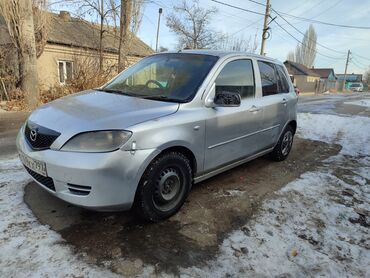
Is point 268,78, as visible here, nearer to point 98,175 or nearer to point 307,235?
point 307,235

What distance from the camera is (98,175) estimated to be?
8.69 ft

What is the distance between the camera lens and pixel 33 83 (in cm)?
1173

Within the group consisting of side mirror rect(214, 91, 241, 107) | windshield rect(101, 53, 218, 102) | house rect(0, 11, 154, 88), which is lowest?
side mirror rect(214, 91, 241, 107)

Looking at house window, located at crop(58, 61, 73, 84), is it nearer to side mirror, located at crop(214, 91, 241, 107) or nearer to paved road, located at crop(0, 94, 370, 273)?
paved road, located at crop(0, 94, 370, 273)

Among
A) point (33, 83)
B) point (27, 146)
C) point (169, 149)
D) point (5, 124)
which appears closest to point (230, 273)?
point (169, 149)

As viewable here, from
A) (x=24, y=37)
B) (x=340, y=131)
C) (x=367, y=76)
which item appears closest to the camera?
(x=340, y=131)

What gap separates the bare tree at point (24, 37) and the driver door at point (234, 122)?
985 cm

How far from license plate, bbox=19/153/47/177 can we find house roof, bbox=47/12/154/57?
46.4 ft

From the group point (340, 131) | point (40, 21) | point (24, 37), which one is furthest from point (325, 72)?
point (24, 37)

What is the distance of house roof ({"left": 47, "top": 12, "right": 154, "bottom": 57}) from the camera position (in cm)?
1712

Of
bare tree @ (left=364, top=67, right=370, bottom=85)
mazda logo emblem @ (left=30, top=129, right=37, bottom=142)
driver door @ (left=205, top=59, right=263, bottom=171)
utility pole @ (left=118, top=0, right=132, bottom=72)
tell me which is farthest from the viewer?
bare tree @ (left=364, top=67, right=370, bottom=85)

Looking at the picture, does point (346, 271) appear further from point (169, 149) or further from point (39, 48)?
point (39, 48)

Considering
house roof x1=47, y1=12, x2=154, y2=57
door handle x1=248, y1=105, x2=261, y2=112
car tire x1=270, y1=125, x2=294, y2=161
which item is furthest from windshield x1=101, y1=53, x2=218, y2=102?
house roof x1=47, y1=12, x2=154, y2=57

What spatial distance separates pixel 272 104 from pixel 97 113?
2856 mm
